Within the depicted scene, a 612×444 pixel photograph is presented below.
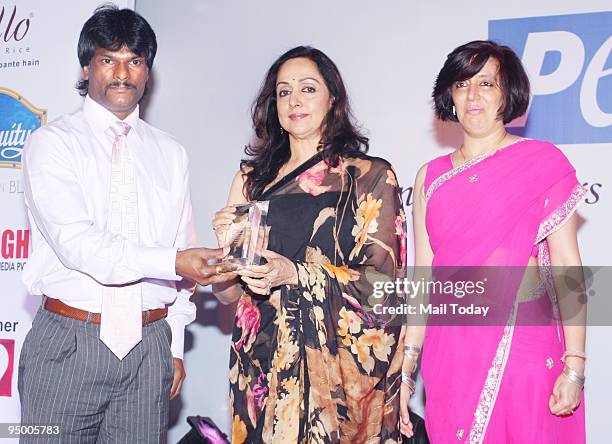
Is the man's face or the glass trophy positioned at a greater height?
the man's face

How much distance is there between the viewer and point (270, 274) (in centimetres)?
223

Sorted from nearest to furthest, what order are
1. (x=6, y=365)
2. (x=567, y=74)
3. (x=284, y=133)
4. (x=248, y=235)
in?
(x=248, y=235) → (x=284, y=133) → (x=567, y=74) → (x=6, y=365)

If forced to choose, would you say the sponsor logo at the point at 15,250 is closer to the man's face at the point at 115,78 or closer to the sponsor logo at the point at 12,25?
the sponsor logo at the point at 12,25

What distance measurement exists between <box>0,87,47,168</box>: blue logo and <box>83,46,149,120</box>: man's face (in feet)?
4.29

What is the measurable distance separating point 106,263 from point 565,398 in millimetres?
1391

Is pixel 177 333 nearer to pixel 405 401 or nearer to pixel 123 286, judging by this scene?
pixel 123 286

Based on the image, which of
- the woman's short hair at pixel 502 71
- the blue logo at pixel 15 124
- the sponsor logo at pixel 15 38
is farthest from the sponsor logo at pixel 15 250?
the woman's short hair at pixel 502 71

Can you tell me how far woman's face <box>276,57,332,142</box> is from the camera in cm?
258

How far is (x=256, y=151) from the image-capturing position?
277 centimetres

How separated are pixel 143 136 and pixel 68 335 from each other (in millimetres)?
737

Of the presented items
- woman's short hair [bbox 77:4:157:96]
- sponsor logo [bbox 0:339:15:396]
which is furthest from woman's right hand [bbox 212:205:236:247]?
sponsor logo [bbox 0:339:15:396]

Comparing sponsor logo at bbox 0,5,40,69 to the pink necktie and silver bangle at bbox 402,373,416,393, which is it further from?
silver bangle at bbox 402,373,416,393

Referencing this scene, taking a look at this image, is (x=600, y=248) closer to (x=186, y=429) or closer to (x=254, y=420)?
(x=254, y=420)

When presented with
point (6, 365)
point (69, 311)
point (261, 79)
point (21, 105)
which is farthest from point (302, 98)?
point (6, 365)
